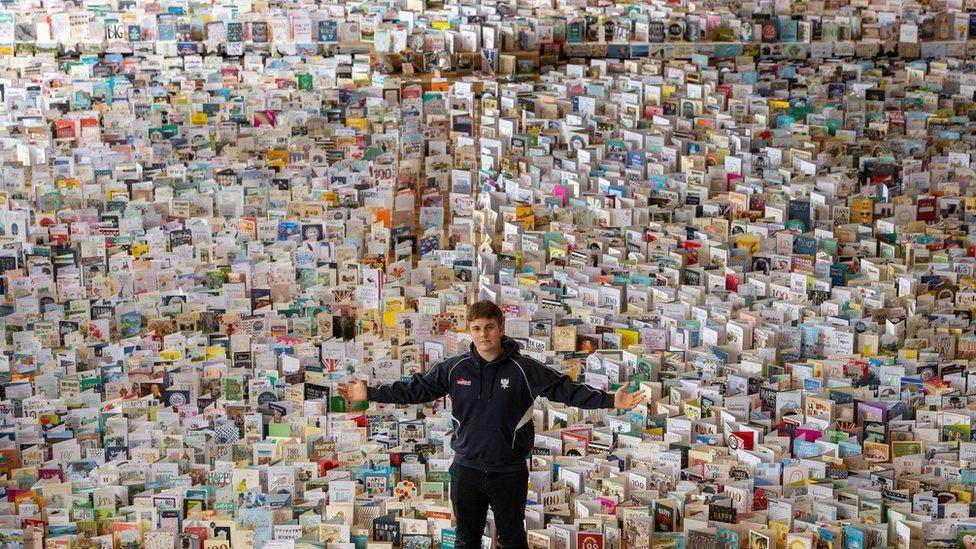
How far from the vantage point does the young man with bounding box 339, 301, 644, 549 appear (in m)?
6.77

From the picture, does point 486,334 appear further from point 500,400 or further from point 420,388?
point 420,388

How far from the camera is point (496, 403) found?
6.79m

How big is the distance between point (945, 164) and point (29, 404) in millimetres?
7677

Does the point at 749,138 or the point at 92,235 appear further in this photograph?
the point at 749,138

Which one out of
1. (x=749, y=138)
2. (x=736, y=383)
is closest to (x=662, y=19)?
(x=749, y=138)

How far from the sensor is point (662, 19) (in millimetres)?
17359

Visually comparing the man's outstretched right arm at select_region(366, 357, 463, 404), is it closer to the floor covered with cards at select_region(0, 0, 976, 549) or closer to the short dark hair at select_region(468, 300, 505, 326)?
the floor covered with cards at select_region(0, 0, 976, 549)

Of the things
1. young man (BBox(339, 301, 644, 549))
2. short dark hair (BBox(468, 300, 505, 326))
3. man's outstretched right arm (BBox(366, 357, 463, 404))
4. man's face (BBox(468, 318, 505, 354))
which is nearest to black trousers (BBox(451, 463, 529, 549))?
young man (BBox(339, 301, 644, 549))

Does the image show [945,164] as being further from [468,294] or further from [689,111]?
[468,294]

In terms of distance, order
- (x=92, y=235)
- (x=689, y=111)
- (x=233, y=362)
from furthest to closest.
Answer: (x=689, y=111), (x=92, y=235), (x=233, y=362)

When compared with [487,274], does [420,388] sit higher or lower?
higher

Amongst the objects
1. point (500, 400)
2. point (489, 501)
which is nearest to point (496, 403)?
point (500, 400)

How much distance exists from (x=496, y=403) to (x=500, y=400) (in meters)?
0.02

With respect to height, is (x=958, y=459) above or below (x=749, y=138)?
below
